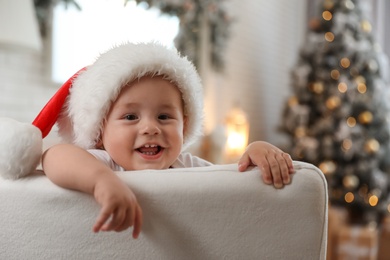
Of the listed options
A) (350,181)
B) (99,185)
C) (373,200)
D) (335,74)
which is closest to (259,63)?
(335,74)

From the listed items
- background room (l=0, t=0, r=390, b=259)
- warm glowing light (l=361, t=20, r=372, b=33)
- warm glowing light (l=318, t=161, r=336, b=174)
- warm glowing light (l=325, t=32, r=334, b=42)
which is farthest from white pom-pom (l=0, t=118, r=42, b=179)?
warm glowing light (l=361, t=20, r=372, b=33)

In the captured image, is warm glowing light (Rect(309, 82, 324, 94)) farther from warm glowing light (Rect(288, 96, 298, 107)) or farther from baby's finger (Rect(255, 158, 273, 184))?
baby's finger (Rect(255, 158, 273, 184))

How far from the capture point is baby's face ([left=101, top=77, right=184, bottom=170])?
50.3 inches

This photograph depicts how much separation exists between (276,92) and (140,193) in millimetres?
5327

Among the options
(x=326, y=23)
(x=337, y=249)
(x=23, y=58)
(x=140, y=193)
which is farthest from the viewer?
(x=326, y=23)

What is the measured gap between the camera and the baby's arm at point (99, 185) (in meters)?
0.89

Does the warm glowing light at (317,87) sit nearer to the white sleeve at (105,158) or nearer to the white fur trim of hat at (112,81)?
the white fur trim of hat at (112,81)

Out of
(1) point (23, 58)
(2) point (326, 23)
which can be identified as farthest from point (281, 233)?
(2) point (326, 23)

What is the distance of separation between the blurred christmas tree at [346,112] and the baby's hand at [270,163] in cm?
399

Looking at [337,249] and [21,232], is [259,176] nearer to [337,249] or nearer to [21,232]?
[21,232]

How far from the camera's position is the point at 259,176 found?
38.8 inches

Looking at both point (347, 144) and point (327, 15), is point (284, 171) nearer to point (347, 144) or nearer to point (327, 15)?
point (347, 144)

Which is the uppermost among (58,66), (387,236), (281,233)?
(281,233)

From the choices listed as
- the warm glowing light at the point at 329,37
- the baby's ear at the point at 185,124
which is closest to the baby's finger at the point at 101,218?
the baby's ear at the point at 185,124
